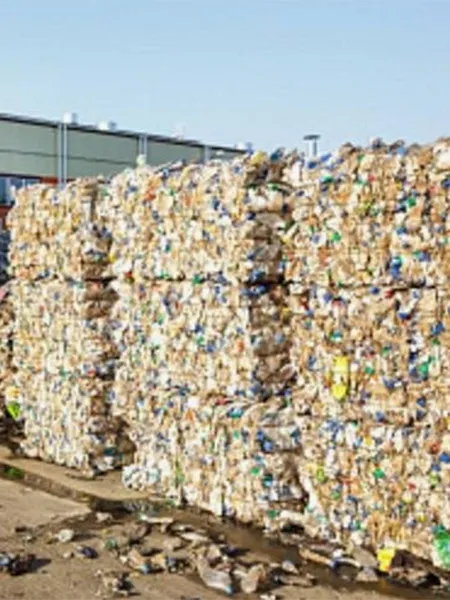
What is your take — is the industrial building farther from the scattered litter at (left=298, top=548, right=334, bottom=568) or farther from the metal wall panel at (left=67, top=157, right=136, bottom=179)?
the scattered litter at (left=298, top=548, right=334, bottom=568)

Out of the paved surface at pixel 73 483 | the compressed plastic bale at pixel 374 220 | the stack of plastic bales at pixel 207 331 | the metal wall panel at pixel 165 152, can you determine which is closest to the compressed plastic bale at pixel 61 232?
the stack of plastic bales at pixel 207 331

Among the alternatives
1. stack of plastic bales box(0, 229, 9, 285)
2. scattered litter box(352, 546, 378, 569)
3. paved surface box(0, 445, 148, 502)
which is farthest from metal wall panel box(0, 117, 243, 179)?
scattered litter box(352, 546, 378, 569)

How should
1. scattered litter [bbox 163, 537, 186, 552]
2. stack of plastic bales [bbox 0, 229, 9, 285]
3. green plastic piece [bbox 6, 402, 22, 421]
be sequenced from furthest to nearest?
stack of plastic bales [bbox 0, 229, 9, 285] < green plastic piece [bbox 6, 402, 22, 421] < scattered litter [bbox 163, 537, 186, 552]

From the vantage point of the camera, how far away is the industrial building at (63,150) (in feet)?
94.8

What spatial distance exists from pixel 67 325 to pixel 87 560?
127 inches

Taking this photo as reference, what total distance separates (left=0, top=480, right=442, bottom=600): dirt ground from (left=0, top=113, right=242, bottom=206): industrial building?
22.1 metres

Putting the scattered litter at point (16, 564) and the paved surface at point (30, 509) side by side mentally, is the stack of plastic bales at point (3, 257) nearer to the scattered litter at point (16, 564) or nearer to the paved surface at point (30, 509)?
the paved surface at point (30, 509)

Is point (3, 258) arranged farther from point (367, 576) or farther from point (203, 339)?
point (367, 576)

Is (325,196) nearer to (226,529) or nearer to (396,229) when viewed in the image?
(396,229)

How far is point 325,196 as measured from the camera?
6.54m

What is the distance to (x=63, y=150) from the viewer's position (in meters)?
29.8

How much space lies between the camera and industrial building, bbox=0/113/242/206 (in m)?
28.9

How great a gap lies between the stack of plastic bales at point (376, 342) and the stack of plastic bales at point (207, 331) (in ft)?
1.10

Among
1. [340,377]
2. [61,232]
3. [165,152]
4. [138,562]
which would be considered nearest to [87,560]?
[138,562]
